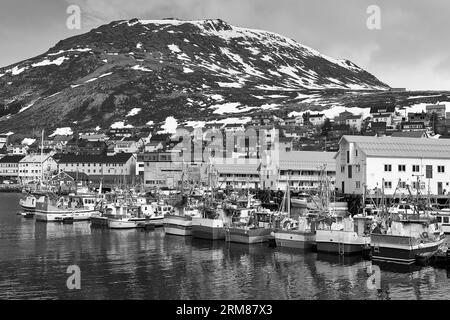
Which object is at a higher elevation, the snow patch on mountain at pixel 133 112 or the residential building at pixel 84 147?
the snow patch on mountain at pixel 133 112

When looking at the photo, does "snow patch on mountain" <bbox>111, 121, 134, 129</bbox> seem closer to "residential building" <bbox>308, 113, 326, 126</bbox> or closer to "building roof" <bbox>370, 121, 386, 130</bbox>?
"residential building" <bbox>308, 113, 326, 126</bbox>

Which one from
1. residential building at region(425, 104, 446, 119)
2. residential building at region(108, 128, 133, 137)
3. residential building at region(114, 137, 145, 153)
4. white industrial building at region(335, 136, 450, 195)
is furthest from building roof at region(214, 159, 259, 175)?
residential building at region(108, 128, 133, 137)

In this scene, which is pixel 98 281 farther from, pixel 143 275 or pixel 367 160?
pixel 367 160

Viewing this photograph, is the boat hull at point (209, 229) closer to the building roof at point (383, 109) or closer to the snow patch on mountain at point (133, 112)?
the building roof at point (383, 109)

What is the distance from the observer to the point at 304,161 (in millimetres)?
88812

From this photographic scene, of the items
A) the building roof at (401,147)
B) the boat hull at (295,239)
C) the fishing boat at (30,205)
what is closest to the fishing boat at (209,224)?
the boat hull at (295,239)

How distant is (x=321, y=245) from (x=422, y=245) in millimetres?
7042

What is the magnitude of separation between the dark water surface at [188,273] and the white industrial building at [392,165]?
24.9m

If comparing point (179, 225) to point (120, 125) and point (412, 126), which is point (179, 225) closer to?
point (412, 126)

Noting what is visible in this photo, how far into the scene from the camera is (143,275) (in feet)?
110

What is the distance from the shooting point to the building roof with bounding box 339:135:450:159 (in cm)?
6625

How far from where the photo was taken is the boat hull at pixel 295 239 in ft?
138

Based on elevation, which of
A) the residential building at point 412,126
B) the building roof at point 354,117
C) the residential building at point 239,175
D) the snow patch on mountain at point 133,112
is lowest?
the residential building at point 239,175
